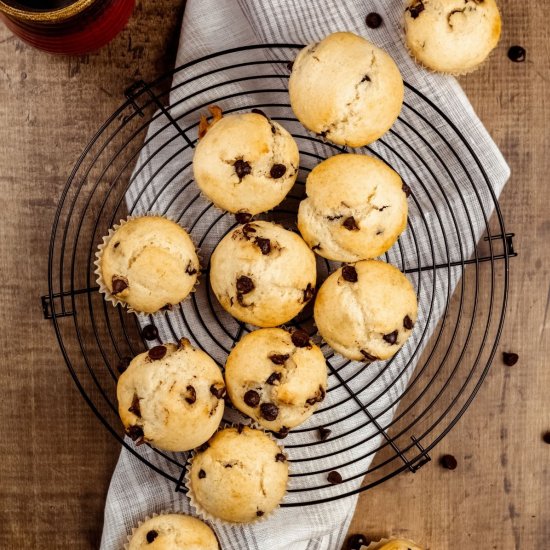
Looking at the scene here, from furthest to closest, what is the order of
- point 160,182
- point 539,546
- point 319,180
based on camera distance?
point 539,546 → point 160,182 → point 319,180

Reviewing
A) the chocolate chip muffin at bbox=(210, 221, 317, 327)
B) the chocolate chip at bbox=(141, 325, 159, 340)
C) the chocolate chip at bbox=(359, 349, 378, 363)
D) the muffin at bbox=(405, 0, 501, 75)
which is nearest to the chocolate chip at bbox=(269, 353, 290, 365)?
the chocolate chip muffin at bbox=(210, 221, 317, 327)

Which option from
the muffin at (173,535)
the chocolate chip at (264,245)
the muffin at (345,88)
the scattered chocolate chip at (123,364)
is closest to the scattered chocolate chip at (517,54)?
the muffin at (345,88)

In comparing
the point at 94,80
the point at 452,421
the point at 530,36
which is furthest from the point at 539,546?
the point at 94,80

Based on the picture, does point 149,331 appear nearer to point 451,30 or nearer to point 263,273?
point 263,273

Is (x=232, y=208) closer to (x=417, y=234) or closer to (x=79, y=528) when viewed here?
(x=417, y=234)

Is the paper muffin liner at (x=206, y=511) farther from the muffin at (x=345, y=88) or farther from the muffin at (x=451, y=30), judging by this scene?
the muffin at (x=451, y=30)

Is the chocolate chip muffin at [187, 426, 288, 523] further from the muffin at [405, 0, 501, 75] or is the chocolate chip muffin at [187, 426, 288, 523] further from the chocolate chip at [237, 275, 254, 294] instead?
the muffin at [405, 0, 501, 75]

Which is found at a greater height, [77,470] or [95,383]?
[95,383]
